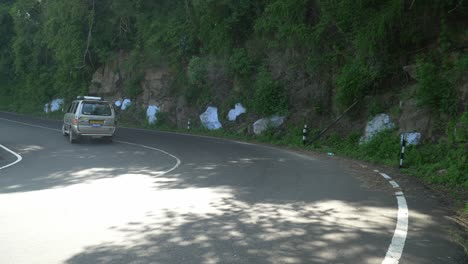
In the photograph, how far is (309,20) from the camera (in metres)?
21.5

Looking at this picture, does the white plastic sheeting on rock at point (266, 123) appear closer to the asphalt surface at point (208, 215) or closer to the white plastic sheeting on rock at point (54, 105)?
the asphalt surface at point (208, 215)

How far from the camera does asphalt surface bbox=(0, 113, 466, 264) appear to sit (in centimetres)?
496

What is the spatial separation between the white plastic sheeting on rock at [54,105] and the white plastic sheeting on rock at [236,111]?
73.5 feet

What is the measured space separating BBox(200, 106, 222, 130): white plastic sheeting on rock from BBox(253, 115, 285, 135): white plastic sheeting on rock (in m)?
3.47

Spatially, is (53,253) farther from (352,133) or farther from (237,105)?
(237,105)

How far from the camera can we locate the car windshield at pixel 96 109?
712 inches

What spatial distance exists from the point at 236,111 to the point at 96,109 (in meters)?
8.53

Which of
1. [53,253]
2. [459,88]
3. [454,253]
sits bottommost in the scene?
[53,253]

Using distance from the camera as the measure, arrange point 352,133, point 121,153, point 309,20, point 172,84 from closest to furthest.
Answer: point 121,153, point 352,133, point 309,20, point 172,84

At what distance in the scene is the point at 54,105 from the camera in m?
40.7

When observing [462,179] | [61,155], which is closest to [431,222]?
[462,179]

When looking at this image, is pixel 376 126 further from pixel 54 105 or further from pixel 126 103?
pixel 54 105

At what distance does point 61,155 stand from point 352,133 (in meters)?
11.4

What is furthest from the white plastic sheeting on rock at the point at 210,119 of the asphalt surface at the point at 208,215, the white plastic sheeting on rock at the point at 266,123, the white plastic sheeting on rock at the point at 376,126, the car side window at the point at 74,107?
the asphalt surface at the point at 208,215
